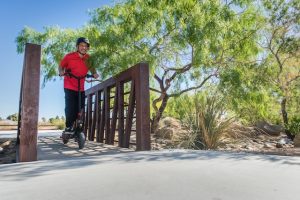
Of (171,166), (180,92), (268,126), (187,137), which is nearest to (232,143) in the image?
(187,137)

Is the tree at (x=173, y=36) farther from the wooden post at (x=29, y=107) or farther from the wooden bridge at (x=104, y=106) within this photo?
the wooden post at (x=29, y=107)

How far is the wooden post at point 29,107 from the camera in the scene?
301cm

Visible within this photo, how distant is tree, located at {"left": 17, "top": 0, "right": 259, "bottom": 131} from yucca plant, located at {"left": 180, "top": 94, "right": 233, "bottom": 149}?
50.4 inches

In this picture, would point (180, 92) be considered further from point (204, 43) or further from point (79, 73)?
point (79, 73)

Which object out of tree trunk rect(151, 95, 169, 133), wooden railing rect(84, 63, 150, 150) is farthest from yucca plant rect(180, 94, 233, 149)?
tree trunk rect(151, 95, 169, 133)

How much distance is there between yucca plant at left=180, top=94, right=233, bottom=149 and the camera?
17.8ft

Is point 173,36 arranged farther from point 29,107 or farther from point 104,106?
point 29,107

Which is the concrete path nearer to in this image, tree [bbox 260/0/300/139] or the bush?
the bush

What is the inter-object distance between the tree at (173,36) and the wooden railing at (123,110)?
2.18 feet

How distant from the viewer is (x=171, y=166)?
2.33m

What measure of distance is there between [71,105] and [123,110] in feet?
2.47

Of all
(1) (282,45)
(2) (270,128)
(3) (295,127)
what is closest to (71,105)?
(3) (295,127)

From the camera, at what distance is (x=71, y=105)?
4477mm

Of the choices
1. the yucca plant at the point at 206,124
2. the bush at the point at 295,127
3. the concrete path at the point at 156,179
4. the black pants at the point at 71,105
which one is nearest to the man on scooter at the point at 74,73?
the black pants at the point at 71,105
